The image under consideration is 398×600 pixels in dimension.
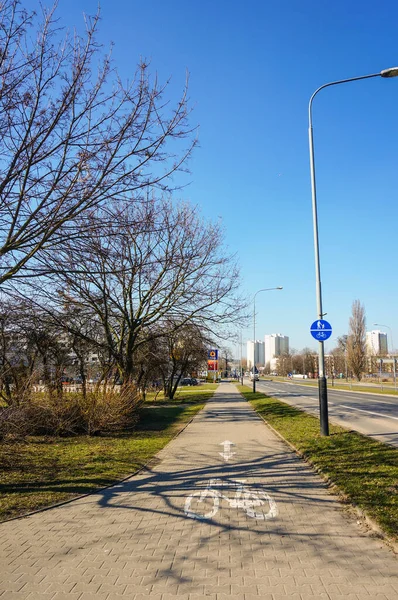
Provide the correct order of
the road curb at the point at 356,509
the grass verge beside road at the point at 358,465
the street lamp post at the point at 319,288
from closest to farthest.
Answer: the road curb at the point at 356,509 < the grass verge beside road at the point at 358,465 < the street lamp post at the point at 319,288

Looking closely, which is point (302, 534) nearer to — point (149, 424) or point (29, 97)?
point (29, 97)

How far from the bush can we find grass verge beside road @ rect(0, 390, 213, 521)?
472mm

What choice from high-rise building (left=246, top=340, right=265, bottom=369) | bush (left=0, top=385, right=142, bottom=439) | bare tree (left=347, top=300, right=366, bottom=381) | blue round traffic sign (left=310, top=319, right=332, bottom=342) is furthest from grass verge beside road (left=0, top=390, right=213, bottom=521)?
bare tree (left=347, top=300, right=366, bottom=381)

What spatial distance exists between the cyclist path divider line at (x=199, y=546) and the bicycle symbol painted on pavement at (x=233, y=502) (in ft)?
0.05

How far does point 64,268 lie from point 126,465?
428cm

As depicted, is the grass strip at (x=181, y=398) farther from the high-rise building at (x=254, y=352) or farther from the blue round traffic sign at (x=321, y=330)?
the blue round traffic sign at (x=321, y=330)

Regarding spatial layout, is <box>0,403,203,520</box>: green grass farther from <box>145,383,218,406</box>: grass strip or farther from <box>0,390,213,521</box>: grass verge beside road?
<box>145,383,218,406</box>: grass strip

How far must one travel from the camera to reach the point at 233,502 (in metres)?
6.20

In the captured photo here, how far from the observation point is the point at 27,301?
919 cm

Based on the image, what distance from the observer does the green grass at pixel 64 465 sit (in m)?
6.74

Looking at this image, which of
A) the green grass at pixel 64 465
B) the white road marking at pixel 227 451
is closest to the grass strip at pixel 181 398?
the green grass at pixel 64 465

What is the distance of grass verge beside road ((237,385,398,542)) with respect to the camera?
5.56 meters

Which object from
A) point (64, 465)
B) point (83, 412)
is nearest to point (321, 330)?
point (64, 465)

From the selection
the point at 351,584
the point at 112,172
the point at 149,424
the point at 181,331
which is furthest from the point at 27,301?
the point at 181,331
